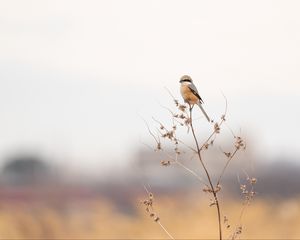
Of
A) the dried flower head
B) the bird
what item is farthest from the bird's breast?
the dried flower head

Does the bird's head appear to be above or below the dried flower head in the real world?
above

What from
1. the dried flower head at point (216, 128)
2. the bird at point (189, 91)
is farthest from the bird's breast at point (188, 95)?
the dried flower head at point (216, 128)

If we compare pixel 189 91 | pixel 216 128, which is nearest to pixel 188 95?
pixel 189 91

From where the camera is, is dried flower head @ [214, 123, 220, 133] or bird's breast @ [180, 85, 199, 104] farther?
bird's breast @ [180, 85, 199, 104]

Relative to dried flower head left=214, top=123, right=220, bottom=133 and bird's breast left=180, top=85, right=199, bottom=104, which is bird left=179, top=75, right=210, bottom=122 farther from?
dried flower head left=214, top=123, right=220, bottom=133

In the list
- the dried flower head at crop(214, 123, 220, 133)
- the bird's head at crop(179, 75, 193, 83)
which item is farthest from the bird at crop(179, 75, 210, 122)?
the dried flower head at crop(214, 123, 220, 133)

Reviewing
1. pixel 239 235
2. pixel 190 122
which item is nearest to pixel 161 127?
pixel 190 122

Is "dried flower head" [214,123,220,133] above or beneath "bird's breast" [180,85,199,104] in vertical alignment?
beneath

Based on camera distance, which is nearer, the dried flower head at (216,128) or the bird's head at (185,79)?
the dried flower head at (216,128)

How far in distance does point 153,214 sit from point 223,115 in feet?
1.61

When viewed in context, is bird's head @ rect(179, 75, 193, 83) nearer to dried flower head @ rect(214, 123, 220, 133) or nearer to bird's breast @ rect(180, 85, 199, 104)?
bird's breast @ rect(180, 85, 199, 104)

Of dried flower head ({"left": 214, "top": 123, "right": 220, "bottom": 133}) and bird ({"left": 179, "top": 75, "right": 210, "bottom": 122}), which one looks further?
bird ({"left": 179, "top": 75, "right": 210, "bottom": 122})

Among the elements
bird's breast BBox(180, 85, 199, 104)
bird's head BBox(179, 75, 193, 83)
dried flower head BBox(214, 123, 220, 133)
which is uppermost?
bird's head BBox(179, 75, 193, 83)

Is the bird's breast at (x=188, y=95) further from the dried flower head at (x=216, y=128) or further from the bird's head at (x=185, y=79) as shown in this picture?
the dried flower head at (x=216, y=128)
